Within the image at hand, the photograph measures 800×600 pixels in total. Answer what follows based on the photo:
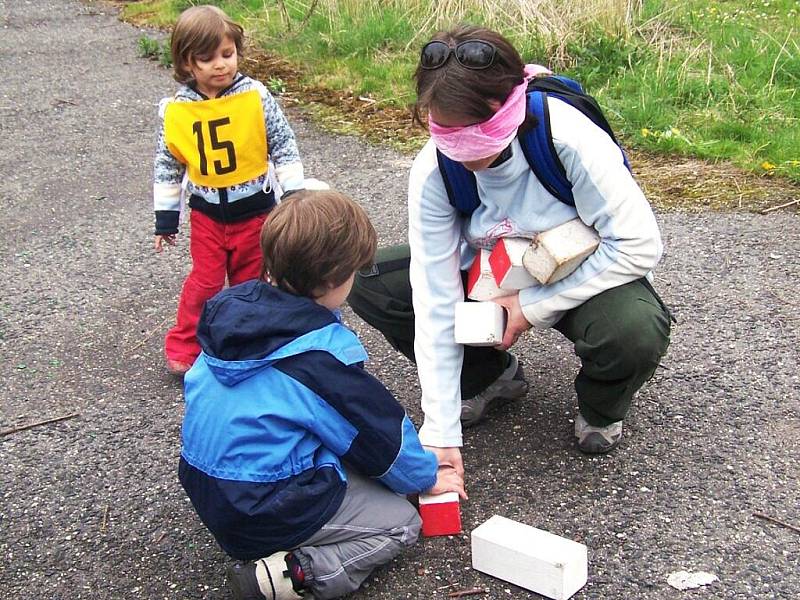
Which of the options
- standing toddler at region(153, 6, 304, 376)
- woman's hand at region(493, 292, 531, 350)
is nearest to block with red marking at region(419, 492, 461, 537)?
woman's hand at region(493, 292, 531, 350)

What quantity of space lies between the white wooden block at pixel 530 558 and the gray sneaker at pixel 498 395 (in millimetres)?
690

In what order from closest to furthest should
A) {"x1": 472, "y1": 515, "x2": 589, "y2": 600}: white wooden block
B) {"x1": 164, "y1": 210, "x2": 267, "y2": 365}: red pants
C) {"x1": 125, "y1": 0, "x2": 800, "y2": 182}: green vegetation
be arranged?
{"x1": 472, "y1": 515, "x2": 589, "y2": 600}: white wooden block → {"x1": 164, "y1": 210, "x2": 267, "y2": 365}: red pants → {"x1": 125, "y1": 0, "x2": 800, "y2": 182}: green vegetation

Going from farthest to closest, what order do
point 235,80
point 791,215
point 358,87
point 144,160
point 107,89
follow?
point 107,89
point 358,87
point 144,160
point 791,215
point 235,80

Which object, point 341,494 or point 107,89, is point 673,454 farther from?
point 107,89

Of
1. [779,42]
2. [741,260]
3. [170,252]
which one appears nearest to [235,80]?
[170,252]

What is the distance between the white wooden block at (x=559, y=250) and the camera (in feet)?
9.51

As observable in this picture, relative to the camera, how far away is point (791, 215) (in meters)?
4.95

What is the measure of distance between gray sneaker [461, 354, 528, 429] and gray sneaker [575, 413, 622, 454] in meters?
0.34

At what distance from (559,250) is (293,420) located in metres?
0.94

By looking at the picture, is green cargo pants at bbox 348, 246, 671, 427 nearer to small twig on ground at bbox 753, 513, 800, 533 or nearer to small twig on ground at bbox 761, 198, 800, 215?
small twig on ground at bbox 753, 513, 800, 533

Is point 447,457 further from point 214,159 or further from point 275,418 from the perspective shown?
point 214,159

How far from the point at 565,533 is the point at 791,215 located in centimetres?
277

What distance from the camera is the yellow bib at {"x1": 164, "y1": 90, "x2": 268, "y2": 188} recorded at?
3898 millimetres

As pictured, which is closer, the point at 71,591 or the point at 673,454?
the point at 71,591
